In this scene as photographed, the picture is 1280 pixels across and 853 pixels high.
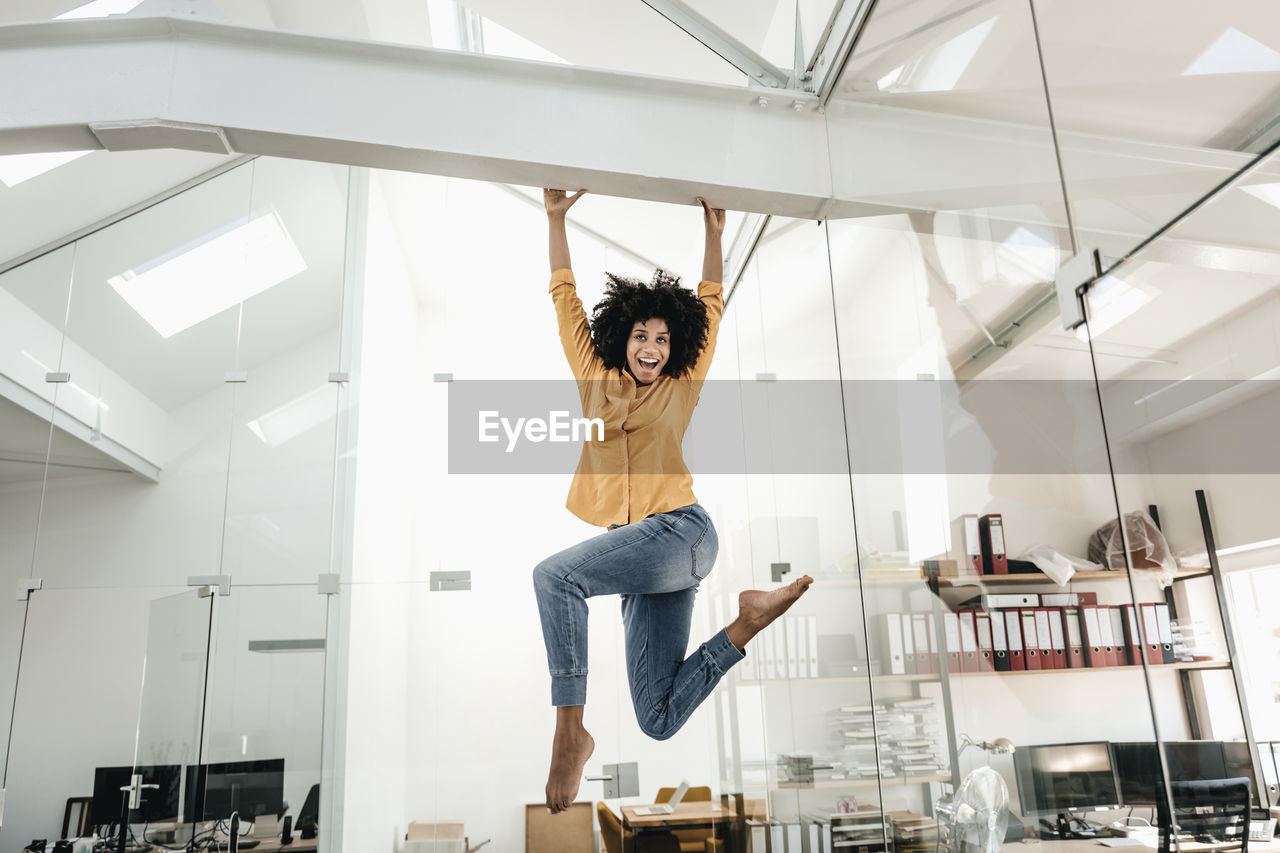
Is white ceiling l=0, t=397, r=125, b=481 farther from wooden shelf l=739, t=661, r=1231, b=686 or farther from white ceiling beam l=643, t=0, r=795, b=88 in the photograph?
wooden shelf l=739, t=661, r=1231, b=686

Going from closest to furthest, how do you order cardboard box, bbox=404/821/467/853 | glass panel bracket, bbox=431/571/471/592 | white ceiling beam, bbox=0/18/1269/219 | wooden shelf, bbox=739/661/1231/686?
1. wooden shelf, bbox=739/661/1231/686
2. white ceiling beam, bbox=0/18/1269/219
3. cardboard box, bbox=404/821/467/853
4. glass panel bracket, bbox=431/571/471/592

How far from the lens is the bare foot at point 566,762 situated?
2410 millimetres

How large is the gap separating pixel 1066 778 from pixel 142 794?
12.6 ft

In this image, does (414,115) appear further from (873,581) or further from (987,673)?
(987,673)

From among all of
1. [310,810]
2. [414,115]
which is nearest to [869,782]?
[414,115]

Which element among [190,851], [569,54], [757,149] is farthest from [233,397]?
[757,149]

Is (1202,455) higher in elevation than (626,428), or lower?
lower

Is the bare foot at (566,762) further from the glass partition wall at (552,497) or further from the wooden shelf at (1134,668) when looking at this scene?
the wooden shelf at (1134,668)

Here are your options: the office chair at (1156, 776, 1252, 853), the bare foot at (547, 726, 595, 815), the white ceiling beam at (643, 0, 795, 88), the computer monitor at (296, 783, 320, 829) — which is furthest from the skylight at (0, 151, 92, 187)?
the office chair at (1156, 776, 1252, 853)

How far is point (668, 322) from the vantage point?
2852 mm

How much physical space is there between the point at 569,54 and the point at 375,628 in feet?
8.35

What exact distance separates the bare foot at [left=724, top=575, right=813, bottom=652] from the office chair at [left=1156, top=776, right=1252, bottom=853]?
107 cm

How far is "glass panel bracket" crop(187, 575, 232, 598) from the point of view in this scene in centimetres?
402
